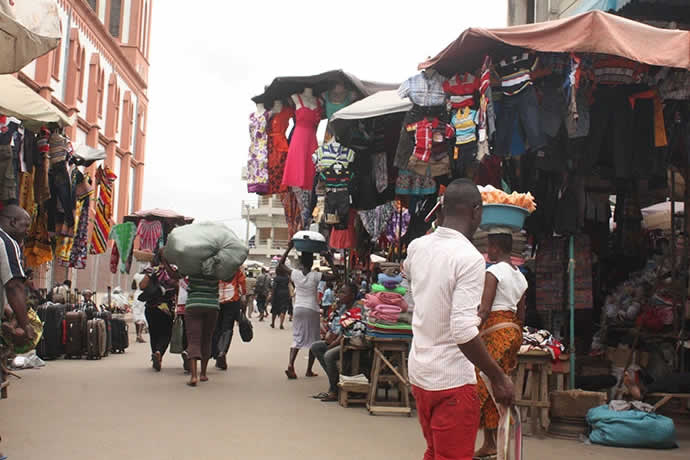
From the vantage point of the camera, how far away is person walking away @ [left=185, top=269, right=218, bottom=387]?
1003 cm

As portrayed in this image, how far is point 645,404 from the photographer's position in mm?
6844

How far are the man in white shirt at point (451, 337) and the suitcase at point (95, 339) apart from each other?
420 inches

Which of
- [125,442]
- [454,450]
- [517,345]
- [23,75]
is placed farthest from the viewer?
[23,75]

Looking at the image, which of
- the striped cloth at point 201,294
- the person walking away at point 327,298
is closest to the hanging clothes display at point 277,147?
the striped cloth at point 201,294

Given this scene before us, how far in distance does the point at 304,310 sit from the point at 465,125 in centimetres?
452

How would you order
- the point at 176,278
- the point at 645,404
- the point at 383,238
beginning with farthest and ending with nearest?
the point at 383,238, the point at 176,278, the point at 645,404

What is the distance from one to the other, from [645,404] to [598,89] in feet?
10.5

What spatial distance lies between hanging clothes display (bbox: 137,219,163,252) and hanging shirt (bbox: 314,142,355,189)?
8.34m

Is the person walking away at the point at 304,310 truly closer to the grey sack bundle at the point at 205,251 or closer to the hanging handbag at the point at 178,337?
the grey sack bundle at the point at 205,251

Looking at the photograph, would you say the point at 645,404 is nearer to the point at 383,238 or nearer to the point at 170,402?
the point at 170,402

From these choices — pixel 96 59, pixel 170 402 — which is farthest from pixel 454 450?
pixel 96 59

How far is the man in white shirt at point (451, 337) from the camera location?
3326mm

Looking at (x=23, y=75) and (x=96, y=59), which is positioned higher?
(x=96, y=59)

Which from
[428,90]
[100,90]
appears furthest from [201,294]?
[100,90]
